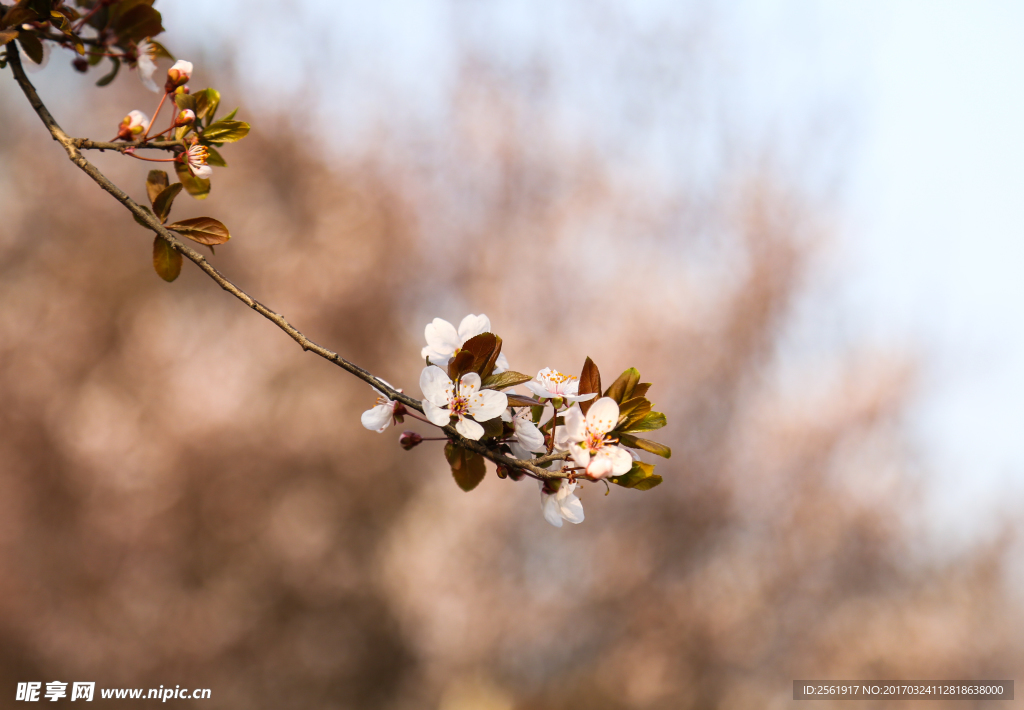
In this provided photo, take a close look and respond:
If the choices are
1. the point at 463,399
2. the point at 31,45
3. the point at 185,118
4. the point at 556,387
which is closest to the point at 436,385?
the point at 463,399

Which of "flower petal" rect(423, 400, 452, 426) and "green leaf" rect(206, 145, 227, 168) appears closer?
"flower petal" rect(423, 400, 452, 426)

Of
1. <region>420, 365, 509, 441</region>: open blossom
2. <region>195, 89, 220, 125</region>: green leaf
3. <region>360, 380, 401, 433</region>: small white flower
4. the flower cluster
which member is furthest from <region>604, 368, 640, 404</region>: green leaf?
<region>195, 89, 220, 125</region>: green leaf

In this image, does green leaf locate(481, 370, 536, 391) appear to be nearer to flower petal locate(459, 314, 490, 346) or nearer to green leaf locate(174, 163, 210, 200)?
flower petal locate(459, 314, 490, 346)

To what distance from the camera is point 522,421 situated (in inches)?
22.6

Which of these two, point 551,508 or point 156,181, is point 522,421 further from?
point 156,181

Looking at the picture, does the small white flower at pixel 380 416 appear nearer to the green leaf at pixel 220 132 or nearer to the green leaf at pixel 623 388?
the green leaf at pixel 623 388

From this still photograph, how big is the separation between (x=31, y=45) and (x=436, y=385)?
1.81 ft

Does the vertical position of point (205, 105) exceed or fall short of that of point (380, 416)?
it exceeds it

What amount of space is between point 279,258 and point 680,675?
2940mm

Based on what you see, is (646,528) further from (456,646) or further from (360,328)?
(360,328)

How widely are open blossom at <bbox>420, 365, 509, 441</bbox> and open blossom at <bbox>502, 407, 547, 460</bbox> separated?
3 cm

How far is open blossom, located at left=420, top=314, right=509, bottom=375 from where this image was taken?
597mm

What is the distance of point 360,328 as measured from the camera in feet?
9.50

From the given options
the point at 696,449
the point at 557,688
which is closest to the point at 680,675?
the point at 557,688
